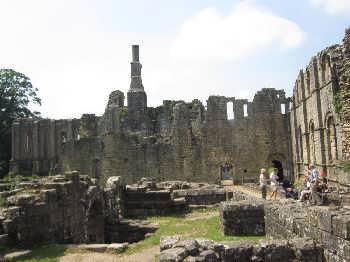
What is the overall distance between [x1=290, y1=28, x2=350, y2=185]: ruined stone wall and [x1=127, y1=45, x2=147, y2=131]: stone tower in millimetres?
16775

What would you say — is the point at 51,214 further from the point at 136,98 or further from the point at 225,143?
the point at 136,98

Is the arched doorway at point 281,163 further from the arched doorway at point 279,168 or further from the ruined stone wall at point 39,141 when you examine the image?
the ruined stone wall at point 39,141

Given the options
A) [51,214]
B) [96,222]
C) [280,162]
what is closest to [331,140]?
[280,162]

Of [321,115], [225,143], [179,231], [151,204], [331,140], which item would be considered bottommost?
[179,231]

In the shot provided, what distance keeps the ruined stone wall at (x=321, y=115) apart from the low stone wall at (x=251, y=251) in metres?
13.0

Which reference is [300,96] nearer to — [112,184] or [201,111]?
[201,111]

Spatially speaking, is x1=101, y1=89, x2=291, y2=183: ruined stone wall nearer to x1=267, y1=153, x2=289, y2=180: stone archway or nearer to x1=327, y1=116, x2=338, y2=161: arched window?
x1=267, y1=153, x2=289, y2=180: stone archway

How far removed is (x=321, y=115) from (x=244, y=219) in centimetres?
1440

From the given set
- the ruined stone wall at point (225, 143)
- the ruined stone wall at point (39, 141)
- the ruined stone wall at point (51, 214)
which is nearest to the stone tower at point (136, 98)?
the ruined stone wall at point (39, 141)

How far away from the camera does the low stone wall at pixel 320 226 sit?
22.6ft

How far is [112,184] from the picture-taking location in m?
19.1

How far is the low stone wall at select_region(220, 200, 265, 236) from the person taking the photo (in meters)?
11.8

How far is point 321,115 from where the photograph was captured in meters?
24.6

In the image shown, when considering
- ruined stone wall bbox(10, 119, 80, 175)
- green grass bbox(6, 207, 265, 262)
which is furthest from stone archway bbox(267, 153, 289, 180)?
ruined stone wall bbox(10, 119, 80, 175)
